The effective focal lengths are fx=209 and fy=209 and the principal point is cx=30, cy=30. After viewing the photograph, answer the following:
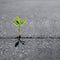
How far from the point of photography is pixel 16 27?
148 cm

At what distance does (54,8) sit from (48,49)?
735 millimetres

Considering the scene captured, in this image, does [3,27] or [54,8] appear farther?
[54,8]

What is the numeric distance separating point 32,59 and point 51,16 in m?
0.65

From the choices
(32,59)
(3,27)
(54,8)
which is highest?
(54,8)

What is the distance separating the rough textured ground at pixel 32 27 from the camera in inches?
46.8

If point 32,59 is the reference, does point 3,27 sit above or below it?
above

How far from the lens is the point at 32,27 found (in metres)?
1.51

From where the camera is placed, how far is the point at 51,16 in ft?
5.60

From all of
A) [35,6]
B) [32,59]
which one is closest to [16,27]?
[32,59]

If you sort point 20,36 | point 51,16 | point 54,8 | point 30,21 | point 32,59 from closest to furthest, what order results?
1. point 32,59
2. point 20,36
3. point 30,21
4. point 51,16
5. point 54,8

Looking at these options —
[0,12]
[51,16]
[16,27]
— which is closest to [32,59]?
[16,27]

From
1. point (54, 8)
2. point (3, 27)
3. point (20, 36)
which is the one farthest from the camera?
point (54, 8)

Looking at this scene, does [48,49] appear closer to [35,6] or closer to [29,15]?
[29,15]

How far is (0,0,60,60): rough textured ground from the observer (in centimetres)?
119
